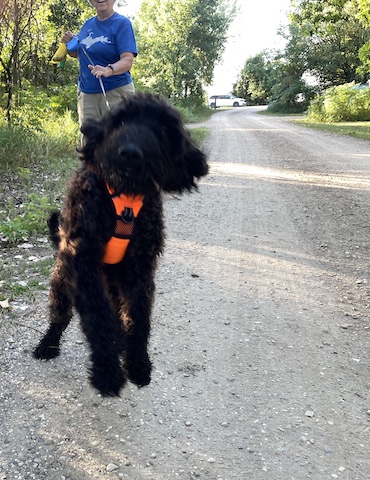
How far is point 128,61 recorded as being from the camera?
180 inches

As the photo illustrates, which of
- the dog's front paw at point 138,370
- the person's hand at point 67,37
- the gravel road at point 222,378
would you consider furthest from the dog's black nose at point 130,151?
the person's hand at point 67,37

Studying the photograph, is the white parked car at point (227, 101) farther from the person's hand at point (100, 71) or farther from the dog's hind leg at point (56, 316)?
the dog's hind leg at point (56, 316)

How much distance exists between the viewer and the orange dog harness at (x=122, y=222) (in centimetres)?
243

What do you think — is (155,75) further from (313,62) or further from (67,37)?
(67,37)

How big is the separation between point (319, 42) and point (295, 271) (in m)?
48.6

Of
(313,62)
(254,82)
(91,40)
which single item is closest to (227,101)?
(254,82)

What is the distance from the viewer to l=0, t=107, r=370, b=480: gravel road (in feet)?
7.80

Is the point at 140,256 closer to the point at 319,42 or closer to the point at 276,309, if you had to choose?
the point at 276,309

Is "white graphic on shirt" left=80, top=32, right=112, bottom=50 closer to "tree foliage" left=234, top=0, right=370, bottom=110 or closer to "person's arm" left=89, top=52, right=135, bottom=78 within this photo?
"person's arm" left=89, top=52, right=135, bottom=78

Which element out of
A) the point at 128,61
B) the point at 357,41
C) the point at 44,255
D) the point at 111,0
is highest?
the point at 357,41

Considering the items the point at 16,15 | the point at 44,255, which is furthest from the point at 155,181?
the point at 16,15

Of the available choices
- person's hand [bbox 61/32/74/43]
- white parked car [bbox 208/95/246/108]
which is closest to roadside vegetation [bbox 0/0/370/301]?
person's hand [bbox 61/32/74/43]

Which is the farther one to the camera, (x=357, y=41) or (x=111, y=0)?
(x=357, y=41)

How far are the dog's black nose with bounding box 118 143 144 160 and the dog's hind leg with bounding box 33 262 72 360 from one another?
1022 mm
